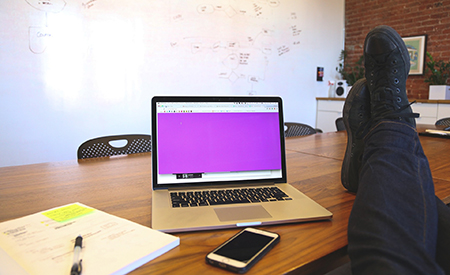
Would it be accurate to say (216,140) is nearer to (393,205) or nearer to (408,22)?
(393,205)

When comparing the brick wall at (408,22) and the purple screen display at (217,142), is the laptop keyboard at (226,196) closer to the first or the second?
the purple screen display at (217,142)

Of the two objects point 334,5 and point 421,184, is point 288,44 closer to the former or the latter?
point 334,5

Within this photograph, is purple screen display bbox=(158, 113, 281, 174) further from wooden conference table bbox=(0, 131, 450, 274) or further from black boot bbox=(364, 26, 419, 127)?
black boot bbox=(364, 26, 419, 127)

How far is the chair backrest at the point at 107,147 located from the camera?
64.1 inches

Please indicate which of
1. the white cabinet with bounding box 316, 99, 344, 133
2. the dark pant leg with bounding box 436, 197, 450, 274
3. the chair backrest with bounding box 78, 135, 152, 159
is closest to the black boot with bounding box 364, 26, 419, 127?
the dark pant leg with bounding box 436, 197, 450, 274

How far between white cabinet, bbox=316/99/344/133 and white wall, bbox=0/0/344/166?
0.68 meters

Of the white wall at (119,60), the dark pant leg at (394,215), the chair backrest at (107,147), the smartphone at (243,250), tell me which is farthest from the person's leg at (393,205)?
the white wall at (119,60)

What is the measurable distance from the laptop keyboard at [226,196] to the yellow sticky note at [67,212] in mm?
210

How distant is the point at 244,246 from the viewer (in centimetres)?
A: 60

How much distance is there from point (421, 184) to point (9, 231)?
850 mm

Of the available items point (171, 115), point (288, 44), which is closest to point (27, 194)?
point (171, 115)

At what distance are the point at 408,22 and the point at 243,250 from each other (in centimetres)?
499

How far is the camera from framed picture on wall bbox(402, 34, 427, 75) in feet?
14.3

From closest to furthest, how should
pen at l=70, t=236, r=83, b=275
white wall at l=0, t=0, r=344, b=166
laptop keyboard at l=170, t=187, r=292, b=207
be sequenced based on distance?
pen at l=70, t=236, r=83, b=275
laptop keyboard at l=170, t=187, r=292, b=207
white wall at l=0, t=0, r=344, b=166
